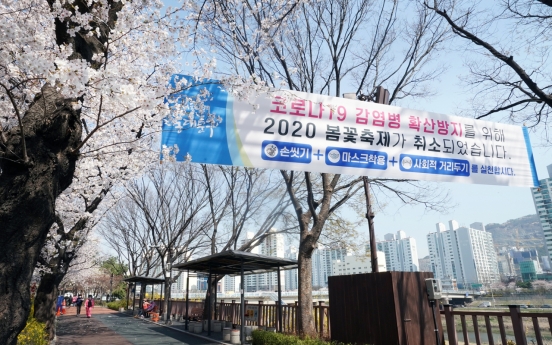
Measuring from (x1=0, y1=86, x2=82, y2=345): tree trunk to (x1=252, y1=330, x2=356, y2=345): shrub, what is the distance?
22.4 ft

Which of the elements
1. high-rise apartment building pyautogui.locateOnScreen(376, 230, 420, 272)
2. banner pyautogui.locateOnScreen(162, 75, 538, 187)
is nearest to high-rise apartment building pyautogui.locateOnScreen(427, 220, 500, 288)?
high-rise apartment building pyautogui.locateOnScreen(376, 230, 420, 272)

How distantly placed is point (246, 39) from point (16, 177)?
29.4 ft

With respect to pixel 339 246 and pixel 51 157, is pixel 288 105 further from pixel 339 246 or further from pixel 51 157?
pixel 339 246

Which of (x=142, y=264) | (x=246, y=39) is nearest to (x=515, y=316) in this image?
(x=246, y=39)

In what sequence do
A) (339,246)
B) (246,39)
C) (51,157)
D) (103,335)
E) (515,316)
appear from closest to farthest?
(51,157) < (515,316) < (246,39) < (103,335) < (339,246)

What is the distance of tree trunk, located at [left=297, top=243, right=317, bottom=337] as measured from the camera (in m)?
10.6

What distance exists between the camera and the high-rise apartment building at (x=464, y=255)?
138250mm

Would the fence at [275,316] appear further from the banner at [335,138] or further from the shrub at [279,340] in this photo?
the banner at [335,138]

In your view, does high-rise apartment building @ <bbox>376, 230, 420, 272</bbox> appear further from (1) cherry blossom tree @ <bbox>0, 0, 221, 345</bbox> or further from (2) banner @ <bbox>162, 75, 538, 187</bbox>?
(1) cherry blossom tree @ <bbox>0, 0, 221, 345</bbox>

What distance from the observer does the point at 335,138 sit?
23.0 ft

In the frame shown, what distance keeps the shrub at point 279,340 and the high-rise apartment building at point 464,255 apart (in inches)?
5581

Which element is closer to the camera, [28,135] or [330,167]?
[28,135]

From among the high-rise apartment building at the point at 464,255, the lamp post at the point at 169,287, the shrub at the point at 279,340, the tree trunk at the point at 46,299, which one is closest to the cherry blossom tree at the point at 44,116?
the shrub at the point at 279,340

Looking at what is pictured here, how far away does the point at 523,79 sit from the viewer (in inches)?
285
